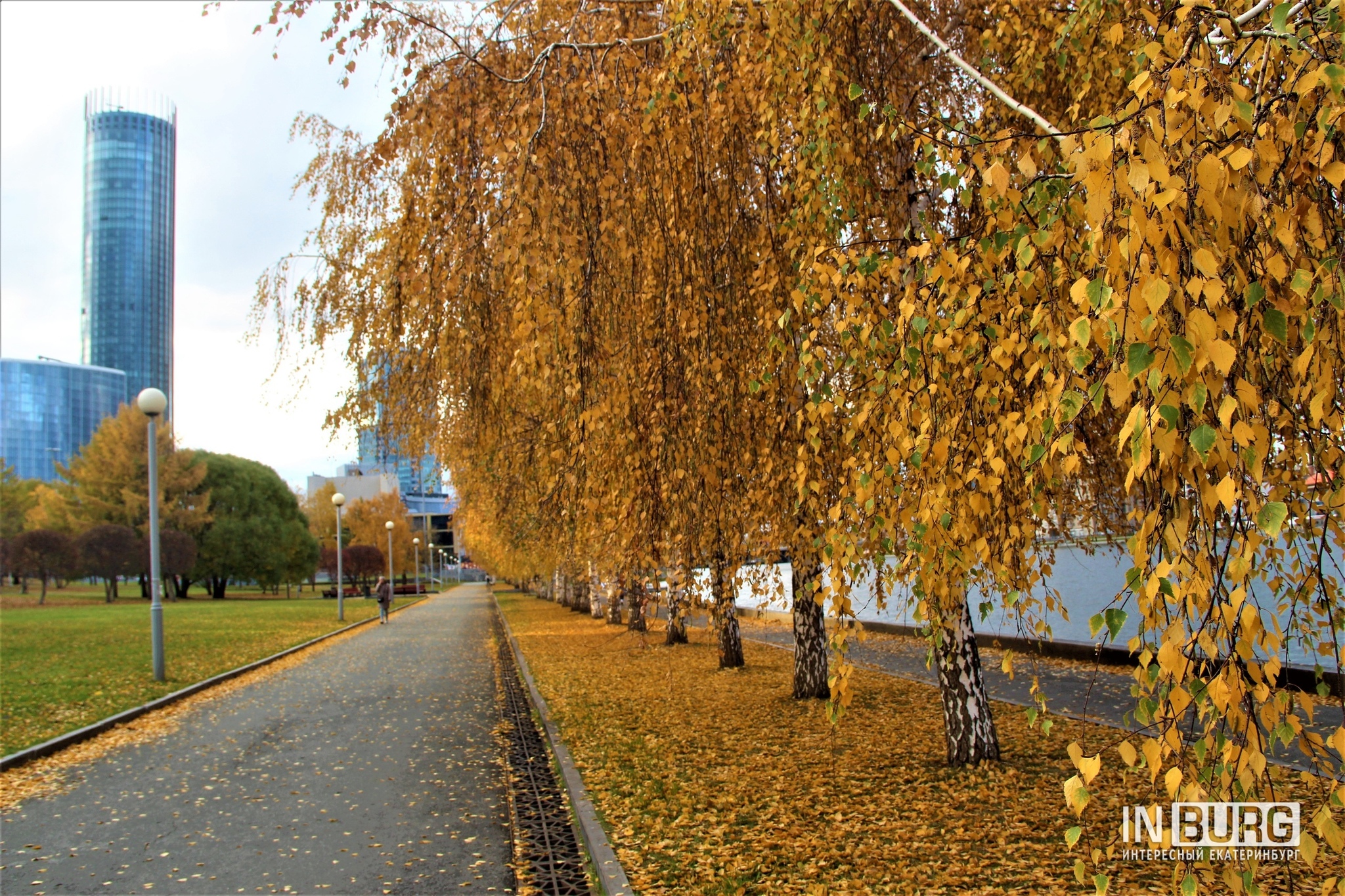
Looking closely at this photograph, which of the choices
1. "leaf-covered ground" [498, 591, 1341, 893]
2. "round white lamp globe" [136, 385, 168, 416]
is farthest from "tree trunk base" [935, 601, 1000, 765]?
"round white lamp globe" [136, 385, 168, 416]

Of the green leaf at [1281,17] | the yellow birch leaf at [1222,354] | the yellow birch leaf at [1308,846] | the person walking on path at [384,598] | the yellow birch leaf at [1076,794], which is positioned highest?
the green leaf at [1281,17]

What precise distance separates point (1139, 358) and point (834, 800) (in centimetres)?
522

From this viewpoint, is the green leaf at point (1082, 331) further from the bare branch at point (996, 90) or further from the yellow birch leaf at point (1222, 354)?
the bare branch at point (996, 90)

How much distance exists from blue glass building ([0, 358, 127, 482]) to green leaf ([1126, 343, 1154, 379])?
150602 mm

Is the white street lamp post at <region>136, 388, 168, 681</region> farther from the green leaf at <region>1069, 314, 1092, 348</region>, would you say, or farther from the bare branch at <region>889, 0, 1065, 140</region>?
the green leaf at <region>1069, 314, 1092, 348</region>

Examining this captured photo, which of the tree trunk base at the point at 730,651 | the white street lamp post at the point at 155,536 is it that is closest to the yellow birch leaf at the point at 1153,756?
the tree trunk base at the point at 730,651

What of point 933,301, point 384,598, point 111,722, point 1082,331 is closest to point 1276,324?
point 1082,331

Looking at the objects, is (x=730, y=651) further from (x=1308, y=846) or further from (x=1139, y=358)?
(x=1139, y=358)

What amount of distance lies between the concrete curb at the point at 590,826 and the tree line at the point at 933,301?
172 cm

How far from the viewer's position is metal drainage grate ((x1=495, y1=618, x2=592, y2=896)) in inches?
193

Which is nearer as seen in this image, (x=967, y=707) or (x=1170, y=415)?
(x=1170, y=415)

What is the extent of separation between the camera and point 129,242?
518 feet

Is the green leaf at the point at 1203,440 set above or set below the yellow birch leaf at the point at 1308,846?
above

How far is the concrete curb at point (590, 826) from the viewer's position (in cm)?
459
